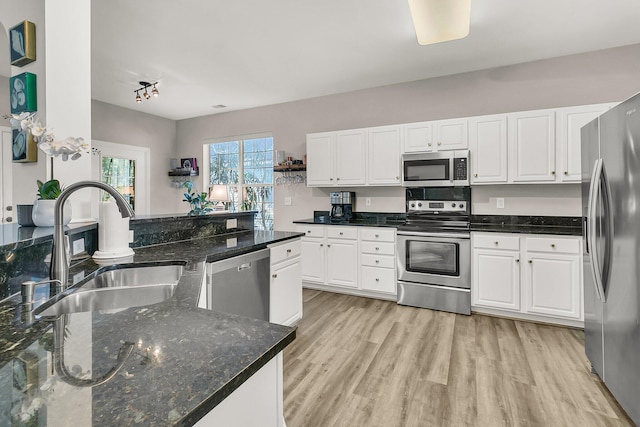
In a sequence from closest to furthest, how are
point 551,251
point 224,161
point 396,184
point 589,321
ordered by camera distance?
point 589,321 → point 551,251 → point 396,184 → point 224,161

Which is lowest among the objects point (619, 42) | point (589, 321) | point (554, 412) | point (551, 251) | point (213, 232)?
point (554, 412)

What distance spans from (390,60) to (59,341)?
143 inches

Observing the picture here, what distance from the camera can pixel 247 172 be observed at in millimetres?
5598

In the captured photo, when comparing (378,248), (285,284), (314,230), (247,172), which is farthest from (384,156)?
(247,172)

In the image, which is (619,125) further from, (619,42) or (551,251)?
(619,42)

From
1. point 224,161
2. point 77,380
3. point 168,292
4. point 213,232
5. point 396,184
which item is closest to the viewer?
point 77,380

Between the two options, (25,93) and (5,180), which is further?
(5,180)

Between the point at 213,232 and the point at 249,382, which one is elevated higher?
the point at 213,232

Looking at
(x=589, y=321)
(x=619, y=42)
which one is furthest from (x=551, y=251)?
(x=619, y=42)

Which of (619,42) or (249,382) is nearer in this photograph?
(249,382)

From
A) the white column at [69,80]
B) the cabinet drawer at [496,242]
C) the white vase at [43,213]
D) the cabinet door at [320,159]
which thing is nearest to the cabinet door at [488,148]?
the cabinet drawer at [496,242]

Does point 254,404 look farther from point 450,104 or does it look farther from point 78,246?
point 450,104

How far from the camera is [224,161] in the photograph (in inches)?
228

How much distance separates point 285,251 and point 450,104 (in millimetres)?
2745
